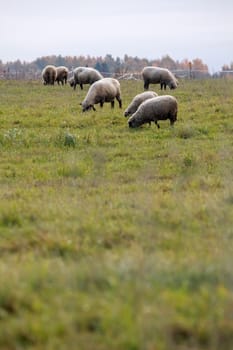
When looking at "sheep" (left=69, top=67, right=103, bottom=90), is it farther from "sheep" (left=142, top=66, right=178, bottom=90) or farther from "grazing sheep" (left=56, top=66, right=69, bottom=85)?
"grazing sheep" (left=56, top=66, right=69, bottom=85)

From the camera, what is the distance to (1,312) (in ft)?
13.8

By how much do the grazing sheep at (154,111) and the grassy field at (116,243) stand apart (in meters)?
1.93

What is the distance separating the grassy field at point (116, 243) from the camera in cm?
393

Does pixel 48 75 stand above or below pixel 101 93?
above

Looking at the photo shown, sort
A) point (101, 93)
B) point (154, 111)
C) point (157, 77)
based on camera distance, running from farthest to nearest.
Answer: point (157, 77), point (101, 93), point (154, 111)

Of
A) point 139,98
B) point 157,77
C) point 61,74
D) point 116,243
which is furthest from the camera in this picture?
point 61,74

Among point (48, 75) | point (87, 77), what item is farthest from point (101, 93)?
point (48, 75)

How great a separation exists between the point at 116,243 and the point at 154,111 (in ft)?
34.8

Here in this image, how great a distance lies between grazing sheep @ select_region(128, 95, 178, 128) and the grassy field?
6.32 feet

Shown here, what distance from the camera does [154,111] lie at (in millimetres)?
16547

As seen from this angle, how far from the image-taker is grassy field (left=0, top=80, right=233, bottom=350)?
393 cm

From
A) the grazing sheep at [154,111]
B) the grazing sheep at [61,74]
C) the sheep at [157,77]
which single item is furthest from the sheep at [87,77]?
the grazing sheep at [154,111]

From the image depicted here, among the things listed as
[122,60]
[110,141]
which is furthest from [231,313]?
[122,60]

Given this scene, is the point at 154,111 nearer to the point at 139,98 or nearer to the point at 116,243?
the point at 139,98
